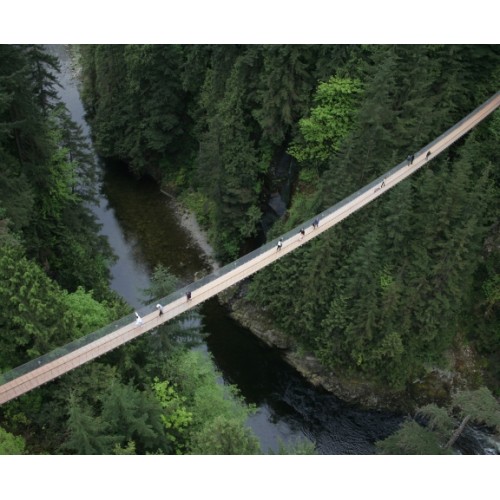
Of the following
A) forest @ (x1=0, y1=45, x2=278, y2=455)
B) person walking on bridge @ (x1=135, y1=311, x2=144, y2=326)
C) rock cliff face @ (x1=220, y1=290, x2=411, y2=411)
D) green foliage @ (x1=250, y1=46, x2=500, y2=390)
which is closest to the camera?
forest @ (x1=0, y1=45, x2=278, y2=455)

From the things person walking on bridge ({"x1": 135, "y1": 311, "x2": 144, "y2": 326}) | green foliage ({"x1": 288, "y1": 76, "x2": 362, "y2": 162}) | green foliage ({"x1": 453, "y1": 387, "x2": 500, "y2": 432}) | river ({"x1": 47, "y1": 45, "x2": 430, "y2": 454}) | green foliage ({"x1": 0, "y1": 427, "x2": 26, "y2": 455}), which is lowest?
river ({"x1": 47, "y1": 45, "x2": 430, "y2": 454})

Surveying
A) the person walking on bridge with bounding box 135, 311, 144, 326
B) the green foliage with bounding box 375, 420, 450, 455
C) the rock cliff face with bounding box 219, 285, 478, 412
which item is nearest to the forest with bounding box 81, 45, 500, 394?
the rock cliff face with bounding box 219, 285, 478, 412

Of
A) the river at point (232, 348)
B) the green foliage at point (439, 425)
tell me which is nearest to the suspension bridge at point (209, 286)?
the river at point (232, 348)

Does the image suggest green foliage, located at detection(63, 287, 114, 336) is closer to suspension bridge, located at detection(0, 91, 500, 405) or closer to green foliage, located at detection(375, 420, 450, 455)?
suspension bridge, located at detection(0, 91, 500, 405)

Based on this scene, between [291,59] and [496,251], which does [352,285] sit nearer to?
[496,251]

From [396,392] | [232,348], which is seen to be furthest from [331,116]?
[396,392]

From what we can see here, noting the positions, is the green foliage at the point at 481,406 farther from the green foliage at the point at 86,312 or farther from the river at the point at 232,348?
the green foliage at the point at 86,312

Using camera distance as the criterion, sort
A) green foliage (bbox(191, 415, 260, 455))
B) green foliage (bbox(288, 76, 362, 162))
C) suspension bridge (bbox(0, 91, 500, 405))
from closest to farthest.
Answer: green foliage (bbox(191, 415, 260, 455)) < suspension bridge (bbox(0, 91, 500, 405)) < green foliage (bbox(288, 76, 362, 162))
